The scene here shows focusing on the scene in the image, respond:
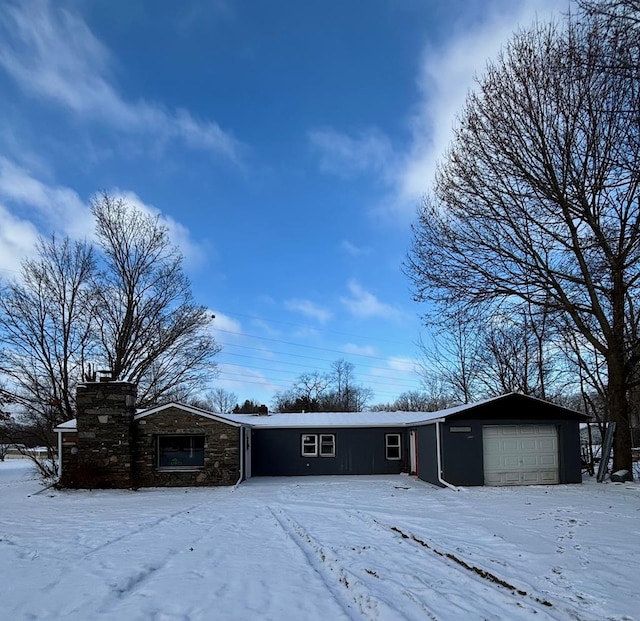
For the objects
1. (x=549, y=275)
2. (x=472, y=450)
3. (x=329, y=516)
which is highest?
(x=549, y=275)

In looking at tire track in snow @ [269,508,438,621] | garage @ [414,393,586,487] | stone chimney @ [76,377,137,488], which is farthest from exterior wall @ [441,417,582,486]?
stone chimney @ [76,377,137,488]

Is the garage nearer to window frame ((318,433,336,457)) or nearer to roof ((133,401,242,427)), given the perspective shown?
window frame ((318,433,336,457))

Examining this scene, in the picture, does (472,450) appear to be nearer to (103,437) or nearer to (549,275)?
(549,275)

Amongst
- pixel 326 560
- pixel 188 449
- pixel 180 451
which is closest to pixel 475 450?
pixel 188 449

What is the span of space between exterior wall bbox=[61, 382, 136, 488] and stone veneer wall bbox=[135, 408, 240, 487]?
0.56 meters

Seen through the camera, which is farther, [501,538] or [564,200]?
[564,200]

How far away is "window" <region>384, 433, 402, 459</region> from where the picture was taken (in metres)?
24.5

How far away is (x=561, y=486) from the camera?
1797 centimetres

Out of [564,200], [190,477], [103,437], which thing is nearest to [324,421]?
[190,477]

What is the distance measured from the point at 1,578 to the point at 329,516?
24.0 feet

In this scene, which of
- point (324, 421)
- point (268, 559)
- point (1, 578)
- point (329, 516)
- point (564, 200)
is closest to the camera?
point (1, 578)

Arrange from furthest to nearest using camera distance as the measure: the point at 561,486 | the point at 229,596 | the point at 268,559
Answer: the point at 561,486
the point at 268,559
the point at 229,596

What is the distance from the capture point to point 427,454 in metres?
20.3

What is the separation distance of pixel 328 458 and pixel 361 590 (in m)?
18.3
